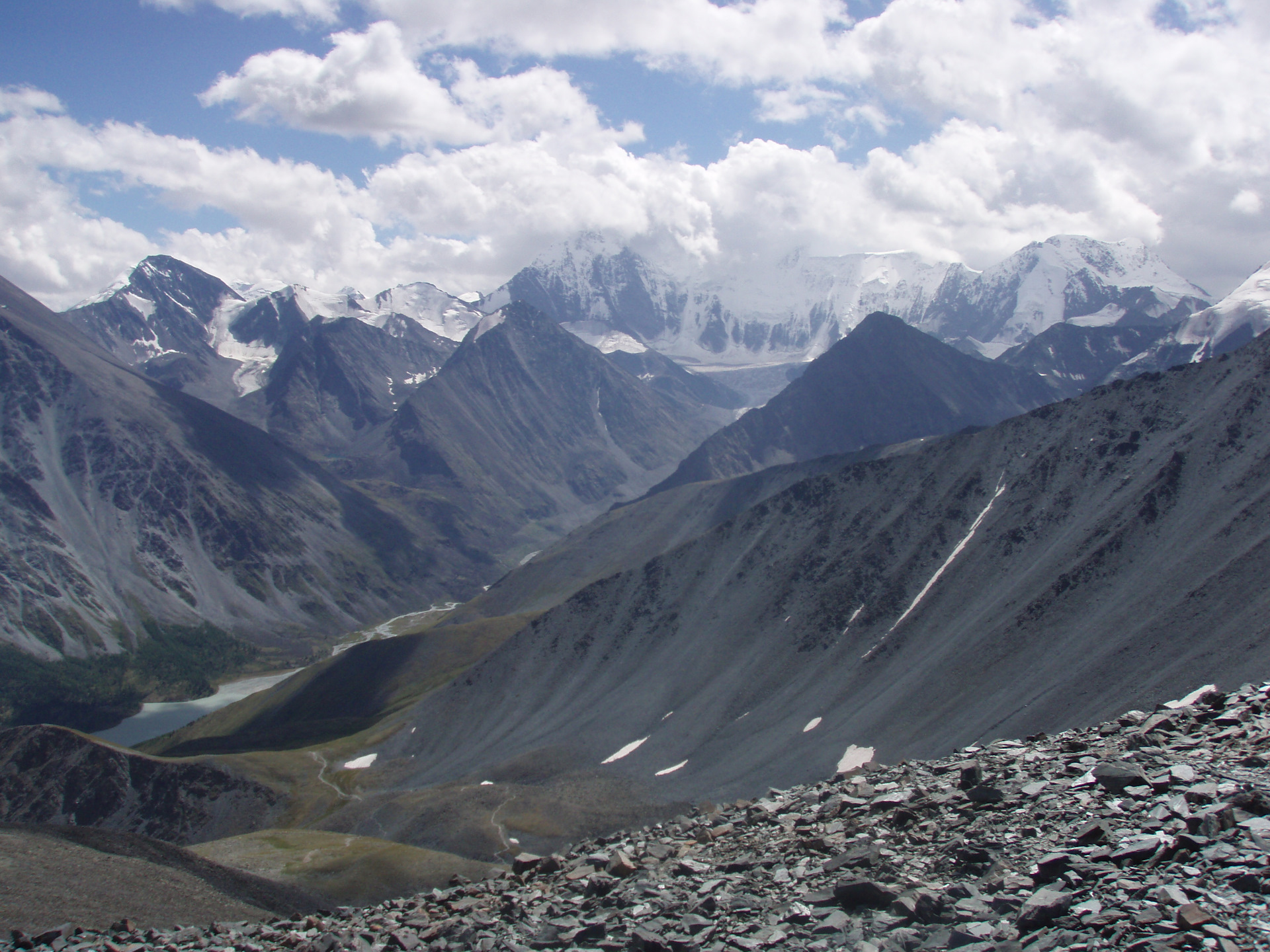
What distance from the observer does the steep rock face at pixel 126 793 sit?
429 feet

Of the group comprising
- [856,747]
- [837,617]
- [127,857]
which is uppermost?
[127,857]

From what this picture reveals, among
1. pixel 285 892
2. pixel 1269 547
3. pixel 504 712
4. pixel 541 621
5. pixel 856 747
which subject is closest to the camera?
pixel 285 892

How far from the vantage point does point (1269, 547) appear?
89750 millimetres

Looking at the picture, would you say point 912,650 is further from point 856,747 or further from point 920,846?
point 920,846

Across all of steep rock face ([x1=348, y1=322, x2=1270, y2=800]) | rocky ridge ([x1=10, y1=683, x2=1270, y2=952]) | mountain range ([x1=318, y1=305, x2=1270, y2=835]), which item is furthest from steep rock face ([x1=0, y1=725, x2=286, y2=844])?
rocky ridge ([x1=10, y1=683, x2=1270, y2=952])

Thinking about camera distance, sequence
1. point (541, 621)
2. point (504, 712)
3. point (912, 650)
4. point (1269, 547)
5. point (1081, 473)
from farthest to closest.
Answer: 1. point (541, 621)
2. point (504, 712)
3. point (1081, 473)
4. point (912, 650)
5. point (1269, 547)

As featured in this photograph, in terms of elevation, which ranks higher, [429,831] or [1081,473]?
[1081,473]

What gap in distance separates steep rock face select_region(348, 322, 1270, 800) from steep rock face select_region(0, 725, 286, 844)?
25.6m

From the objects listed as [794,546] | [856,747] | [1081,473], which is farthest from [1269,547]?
[794,546]

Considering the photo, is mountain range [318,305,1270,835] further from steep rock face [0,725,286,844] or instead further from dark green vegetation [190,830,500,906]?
steep rock face [0,725,286,844]

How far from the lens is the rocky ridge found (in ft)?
68.1

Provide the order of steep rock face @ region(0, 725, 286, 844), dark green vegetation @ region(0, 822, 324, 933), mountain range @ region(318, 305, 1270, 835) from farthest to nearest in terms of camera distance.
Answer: steep rock face @ region(0, 725, 286, 844), mountain range @ region(318, 305, 1270, 835), dark green vegetation @ region(0, 822, 324, 933)

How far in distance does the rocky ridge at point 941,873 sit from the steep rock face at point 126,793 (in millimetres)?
99296

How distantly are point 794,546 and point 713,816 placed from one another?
105870 millimetres
